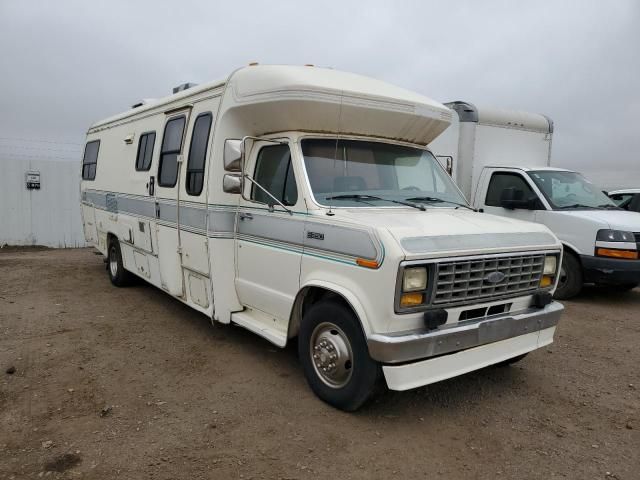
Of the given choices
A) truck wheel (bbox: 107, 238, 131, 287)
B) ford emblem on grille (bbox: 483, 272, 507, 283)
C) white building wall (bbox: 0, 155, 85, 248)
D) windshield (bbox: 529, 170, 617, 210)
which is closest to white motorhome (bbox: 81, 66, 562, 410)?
ford emblem on grille (bbox: 483, 272, 507, 283)

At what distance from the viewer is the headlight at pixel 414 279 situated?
11.1 ft

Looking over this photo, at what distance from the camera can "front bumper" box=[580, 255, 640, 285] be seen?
7.13 m

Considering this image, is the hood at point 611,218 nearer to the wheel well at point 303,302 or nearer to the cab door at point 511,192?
the cab door at point 511,192

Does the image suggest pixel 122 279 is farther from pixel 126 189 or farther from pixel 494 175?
pixel 494 175

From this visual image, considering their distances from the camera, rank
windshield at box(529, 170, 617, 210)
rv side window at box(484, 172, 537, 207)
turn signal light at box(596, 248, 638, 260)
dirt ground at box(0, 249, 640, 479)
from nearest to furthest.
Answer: dirt ground at box(0, 249, 640, 479) < turn signal light at box(596, 248, 638, 260) < windshield at box(529, 170, 617, 210) < rv side window at box(484, 172, 537, 207)

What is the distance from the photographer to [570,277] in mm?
7629

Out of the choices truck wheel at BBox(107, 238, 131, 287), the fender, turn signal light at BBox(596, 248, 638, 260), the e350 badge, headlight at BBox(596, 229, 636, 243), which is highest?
the e350 badge

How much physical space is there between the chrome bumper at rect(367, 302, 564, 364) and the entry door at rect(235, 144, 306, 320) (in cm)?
113

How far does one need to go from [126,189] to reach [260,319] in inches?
143

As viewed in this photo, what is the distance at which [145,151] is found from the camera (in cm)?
677

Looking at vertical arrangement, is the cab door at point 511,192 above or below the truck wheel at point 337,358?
above

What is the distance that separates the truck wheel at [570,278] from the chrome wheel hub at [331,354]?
513 cm

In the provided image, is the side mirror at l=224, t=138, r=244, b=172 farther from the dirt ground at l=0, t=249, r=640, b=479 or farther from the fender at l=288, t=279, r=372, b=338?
the dirt ground at l=0, t=249, r=640, b=479

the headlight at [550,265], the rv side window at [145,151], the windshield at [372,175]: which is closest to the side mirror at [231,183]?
the windshield at [372,175]
